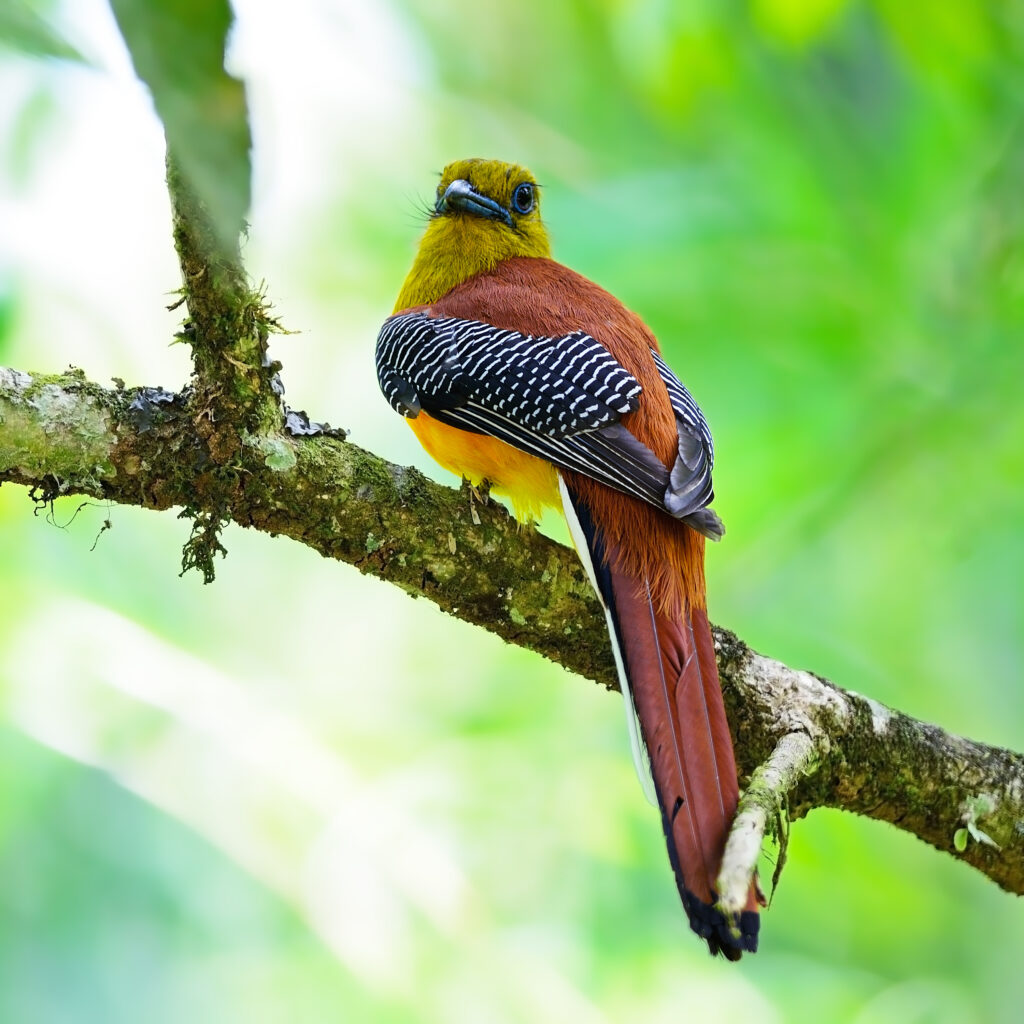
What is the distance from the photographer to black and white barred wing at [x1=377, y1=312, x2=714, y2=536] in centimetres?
267

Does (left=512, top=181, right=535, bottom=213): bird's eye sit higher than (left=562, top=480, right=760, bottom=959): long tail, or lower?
higher

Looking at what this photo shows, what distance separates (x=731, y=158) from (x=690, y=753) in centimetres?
305

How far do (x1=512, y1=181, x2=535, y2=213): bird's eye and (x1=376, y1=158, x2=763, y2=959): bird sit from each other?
555mm

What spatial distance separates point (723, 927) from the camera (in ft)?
6.37

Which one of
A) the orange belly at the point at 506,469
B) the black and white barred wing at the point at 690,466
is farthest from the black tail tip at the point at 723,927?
the orange belly at the point at 506,469

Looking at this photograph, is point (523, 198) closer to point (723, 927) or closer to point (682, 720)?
point (682, 720)

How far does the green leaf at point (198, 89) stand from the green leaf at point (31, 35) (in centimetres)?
4

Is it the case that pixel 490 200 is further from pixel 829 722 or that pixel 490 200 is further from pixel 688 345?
pixel 829 722

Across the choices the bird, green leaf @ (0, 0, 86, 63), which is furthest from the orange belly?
green leaf @ (0, 0, 86, 63)

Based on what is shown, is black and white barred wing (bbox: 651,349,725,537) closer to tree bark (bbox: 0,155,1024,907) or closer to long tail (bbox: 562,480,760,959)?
long tail (bbox: 562,480,760,959)

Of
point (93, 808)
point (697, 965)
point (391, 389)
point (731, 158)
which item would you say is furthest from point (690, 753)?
point (731, 158)

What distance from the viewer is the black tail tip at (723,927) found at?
1.88 m

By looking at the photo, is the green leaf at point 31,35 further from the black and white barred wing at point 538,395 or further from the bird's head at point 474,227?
the bird's head at point 474,227

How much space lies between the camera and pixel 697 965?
4.07 m
